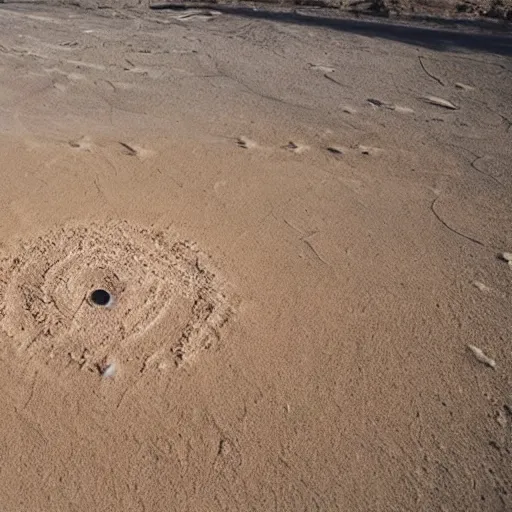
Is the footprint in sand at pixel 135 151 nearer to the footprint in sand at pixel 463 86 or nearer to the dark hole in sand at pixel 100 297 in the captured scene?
the dark hole in sand at pixel 100 297

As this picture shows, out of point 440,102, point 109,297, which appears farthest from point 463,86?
point 109,297

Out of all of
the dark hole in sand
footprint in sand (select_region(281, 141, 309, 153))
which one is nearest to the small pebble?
the dark hole in sand

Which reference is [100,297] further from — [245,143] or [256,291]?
[245,143]

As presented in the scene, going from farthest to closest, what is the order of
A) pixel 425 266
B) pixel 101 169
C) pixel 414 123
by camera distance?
1. pixel 414 123
2. pixel 101 169
3. pixel 425 266

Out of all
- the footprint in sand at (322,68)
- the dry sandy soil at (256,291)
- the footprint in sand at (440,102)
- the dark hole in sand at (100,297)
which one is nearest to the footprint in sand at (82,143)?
the dry sandy soil at (256,291)

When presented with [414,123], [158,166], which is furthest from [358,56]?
[158,166]

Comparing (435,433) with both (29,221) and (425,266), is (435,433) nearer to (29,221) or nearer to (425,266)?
(425,266)
